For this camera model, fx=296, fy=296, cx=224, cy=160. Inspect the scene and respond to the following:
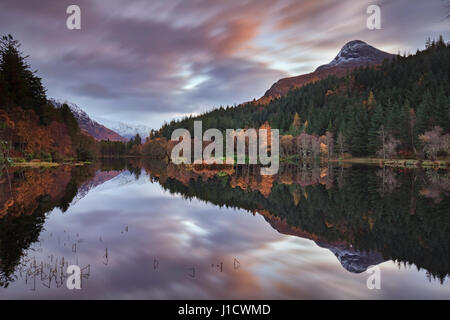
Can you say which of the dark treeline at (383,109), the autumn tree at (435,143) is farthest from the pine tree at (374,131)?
the autumn tree at (435,143)

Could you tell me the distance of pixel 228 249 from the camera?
10711mm

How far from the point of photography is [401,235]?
11703 mm

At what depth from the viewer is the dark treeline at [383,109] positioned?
73438 mm

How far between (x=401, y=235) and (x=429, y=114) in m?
81.0

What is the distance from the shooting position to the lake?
7.22 m

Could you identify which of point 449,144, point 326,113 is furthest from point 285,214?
point 326,113

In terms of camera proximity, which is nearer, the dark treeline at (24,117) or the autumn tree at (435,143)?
the dark treeline at (24,117)

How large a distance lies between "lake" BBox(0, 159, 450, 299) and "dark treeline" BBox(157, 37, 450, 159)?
5584 cm

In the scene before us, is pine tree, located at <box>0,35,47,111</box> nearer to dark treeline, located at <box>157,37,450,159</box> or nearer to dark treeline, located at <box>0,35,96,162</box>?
dark treeline, located at <box>0,35,96,162</box>

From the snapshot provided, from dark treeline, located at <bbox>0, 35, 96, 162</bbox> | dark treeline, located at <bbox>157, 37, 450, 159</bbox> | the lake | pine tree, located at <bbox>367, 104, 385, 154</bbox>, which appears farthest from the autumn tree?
dark treeline, located at <bbox>0, 35, 96, 162</bbox>

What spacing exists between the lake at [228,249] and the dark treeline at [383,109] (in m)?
55.8

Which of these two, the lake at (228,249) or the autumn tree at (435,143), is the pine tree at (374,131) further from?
the lake at (228,249)

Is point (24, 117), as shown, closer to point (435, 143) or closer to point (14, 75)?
point (14, 75)

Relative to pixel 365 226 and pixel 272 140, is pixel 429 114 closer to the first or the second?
pixel 272 140
